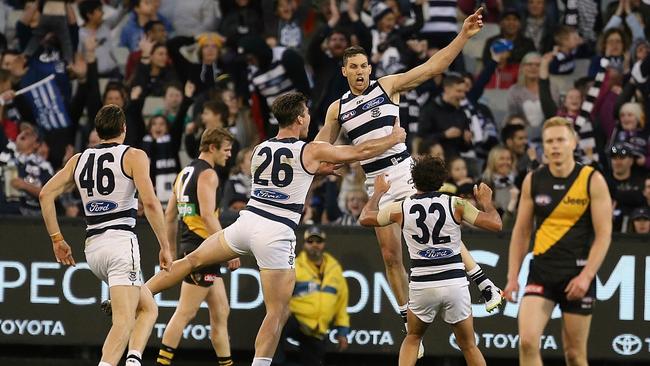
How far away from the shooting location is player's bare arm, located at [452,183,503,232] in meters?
11.0

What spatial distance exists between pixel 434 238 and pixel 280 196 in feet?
4.54

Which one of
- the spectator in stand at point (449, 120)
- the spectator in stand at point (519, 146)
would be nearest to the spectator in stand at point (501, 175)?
the spectator in stand at point (519, 146)

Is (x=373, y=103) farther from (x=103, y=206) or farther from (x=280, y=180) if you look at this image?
(x=103, y=206)

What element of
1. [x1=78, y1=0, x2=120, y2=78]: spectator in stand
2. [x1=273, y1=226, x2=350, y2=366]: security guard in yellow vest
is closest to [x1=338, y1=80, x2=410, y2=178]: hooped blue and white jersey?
[x1=273, y1=226, x2=350, y2=366]: security guard in yellow vest

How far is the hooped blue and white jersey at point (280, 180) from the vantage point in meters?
11.6

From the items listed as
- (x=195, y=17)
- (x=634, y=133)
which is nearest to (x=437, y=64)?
(x=634, y=133)

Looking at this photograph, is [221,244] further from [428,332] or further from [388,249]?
[428,332]

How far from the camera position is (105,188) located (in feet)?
37.4

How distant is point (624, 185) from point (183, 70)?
19.8ft

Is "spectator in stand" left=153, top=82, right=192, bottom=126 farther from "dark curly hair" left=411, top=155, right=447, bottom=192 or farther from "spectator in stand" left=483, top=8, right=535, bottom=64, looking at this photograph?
"dark curly hair" left=411, top=155, right=447, bottom=192

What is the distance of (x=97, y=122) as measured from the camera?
37.9 feet

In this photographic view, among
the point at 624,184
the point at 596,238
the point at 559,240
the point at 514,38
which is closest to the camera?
the point at 596,238

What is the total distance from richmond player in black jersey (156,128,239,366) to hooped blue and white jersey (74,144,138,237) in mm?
1577

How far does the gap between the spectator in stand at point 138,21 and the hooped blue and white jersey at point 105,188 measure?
7747 millimetres
